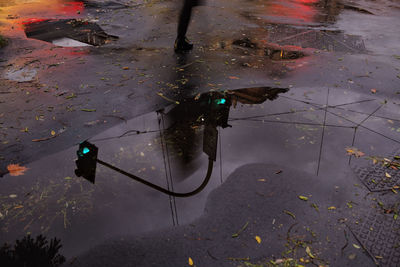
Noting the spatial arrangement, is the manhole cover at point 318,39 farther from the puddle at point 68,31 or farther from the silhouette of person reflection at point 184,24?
the puddle at point 68,31

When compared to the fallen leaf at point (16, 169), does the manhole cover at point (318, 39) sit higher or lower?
higher

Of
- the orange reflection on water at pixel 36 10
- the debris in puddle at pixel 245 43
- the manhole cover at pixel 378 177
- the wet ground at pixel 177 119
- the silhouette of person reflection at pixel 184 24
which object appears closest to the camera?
the wet ground at pixel 177 119

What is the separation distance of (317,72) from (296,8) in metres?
7.29

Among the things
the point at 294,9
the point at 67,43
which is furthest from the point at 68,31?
the point at 294,9

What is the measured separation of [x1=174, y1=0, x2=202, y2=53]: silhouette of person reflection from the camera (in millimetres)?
7117

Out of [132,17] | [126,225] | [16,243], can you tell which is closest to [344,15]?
[132,17]

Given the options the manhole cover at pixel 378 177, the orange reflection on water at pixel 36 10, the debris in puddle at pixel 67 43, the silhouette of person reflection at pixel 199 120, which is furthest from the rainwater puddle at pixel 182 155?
the orange reflection on water at pixel 36 10

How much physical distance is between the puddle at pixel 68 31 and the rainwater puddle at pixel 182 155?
427 cm

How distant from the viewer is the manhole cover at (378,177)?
350cm

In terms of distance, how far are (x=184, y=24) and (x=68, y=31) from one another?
359cm

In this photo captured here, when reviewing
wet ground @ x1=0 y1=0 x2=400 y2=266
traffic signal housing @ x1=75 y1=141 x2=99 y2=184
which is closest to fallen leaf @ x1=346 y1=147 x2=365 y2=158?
wet ground @ x1=0 y1=0 x2=400 y2=266

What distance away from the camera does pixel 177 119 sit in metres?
4.62

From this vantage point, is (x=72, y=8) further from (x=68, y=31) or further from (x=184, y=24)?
(x=184, y=24)

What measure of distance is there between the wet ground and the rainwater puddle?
0.02 meters
